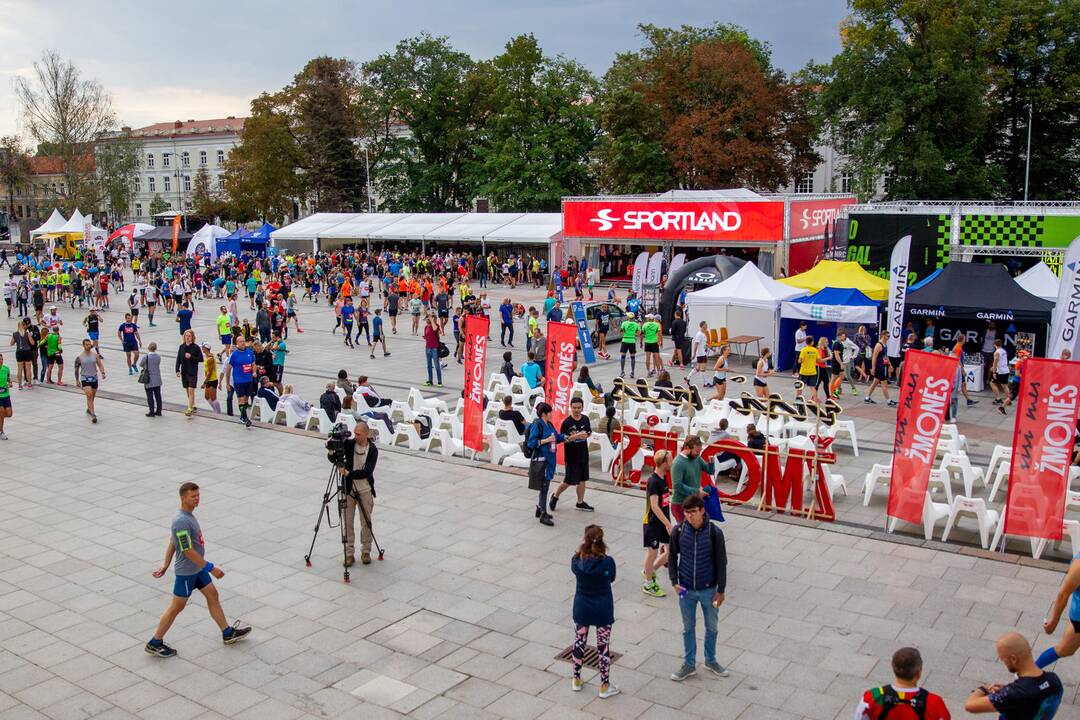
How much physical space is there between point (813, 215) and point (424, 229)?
20.0 m

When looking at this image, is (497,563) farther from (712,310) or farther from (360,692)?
(712,310)

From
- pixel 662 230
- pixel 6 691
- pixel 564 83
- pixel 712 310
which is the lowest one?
pixel 6 691

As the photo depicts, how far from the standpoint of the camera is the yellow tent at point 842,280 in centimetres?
1994

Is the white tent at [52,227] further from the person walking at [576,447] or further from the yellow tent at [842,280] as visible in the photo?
the person walking at [576,447]

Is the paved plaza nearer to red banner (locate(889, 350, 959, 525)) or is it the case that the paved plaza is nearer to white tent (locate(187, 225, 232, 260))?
red banner (locate(889, 350, 959, 525))

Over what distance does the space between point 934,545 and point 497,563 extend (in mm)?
4421

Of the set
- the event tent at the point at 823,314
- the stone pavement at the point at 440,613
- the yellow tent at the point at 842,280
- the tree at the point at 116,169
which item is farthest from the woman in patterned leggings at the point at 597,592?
the tree at the point at 116,169

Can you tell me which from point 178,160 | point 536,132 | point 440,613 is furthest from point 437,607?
point 178,160

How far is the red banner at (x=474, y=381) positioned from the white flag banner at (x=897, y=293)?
29.8ft

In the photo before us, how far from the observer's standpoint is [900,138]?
3909 centimetres

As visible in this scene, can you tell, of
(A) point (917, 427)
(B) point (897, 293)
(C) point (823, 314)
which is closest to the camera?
(A) point (917, 427)

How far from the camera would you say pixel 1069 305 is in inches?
516

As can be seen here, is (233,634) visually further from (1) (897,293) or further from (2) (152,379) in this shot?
(1) (897,293)

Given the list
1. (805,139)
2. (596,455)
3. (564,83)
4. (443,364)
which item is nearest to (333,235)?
(564,83)
